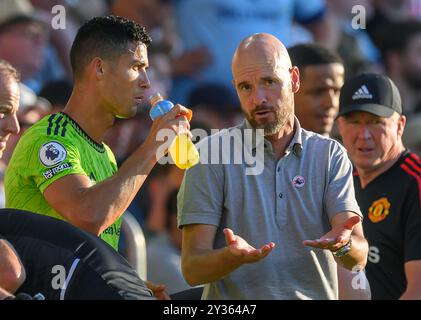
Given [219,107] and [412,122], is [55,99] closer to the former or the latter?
[219,107]

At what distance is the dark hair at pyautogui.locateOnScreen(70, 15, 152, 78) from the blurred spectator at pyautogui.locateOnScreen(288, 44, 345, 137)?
5.74 feet

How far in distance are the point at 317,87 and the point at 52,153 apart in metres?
2.52

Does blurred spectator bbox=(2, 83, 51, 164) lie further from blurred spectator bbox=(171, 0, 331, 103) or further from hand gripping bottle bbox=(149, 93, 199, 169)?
hand gripping bottle bbox=(149, 93, 199, 169)

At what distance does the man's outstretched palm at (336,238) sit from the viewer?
481 centimetres

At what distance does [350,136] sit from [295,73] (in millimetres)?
1286

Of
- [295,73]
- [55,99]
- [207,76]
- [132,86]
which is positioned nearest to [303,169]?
[295,73]

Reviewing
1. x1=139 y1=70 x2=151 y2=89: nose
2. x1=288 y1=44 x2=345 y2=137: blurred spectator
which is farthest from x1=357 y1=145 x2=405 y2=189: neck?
x1=139 y1=70 x2=151 y2=89: nose

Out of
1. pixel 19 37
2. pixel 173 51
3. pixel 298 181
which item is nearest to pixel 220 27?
pixel 173 51

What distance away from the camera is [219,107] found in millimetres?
9609

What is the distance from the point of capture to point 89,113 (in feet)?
18.2

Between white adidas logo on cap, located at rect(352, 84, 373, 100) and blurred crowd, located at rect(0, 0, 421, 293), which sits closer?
white adidas logo on cap, located at rect(352, 84, 373, 100)

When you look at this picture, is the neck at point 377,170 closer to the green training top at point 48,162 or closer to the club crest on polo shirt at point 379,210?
the club crest on polo shirt at point 379,210

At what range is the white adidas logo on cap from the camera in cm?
664

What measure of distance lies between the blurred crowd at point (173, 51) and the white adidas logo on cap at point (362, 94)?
6.24 feet
